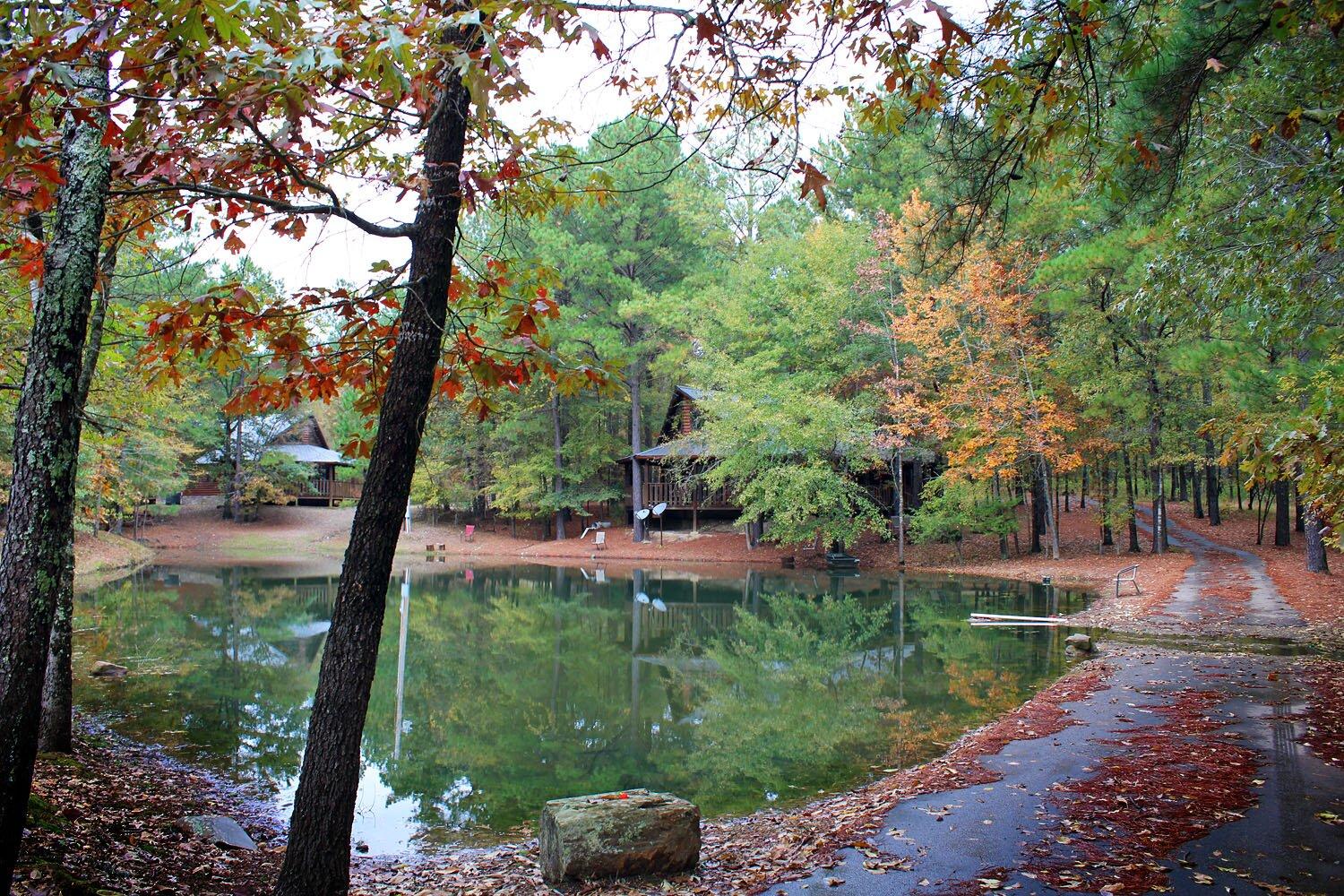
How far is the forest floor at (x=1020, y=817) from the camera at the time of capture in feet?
14.5

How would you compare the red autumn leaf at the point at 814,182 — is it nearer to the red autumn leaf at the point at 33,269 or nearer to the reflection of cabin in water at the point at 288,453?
the red autumn leaf at the point at 33,269

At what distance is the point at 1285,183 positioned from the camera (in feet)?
22.4

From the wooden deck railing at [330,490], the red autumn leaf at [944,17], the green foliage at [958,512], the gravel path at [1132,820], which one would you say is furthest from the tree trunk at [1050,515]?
the wooden deck railing at [330,490]

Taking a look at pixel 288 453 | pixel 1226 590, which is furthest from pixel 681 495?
A: pixel 1226 590

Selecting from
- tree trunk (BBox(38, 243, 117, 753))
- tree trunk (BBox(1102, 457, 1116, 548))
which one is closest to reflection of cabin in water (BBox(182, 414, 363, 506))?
tree trunk (BBox(1102, 457, 1116, 548))

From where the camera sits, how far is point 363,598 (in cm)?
394

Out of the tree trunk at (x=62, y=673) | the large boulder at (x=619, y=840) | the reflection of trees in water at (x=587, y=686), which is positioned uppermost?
the tree trunk at (x=62, y=673)

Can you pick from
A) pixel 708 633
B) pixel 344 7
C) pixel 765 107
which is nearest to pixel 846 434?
pixel 708 633

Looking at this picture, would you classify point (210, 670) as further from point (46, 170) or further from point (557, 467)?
point (557, 467)

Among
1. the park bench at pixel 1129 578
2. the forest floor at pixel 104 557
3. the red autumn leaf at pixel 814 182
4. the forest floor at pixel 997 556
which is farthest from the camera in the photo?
the forest floor at pixel 104 557

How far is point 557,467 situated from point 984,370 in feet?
61.1

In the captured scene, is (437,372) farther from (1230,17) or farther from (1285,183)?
(1285,183)

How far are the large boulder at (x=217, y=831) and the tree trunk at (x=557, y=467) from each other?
29.3 m

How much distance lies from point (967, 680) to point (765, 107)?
8935mm
